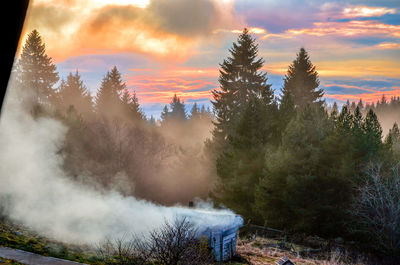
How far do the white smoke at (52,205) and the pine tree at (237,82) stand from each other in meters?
20.3

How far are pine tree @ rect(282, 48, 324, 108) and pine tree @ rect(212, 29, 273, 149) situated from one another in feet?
16.8

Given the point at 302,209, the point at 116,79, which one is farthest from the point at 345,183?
the point at 116,79

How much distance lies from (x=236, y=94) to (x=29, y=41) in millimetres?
29364

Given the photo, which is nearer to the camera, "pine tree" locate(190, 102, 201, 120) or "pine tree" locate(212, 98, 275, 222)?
"pine tree" locate(212, 98, 275, 222)

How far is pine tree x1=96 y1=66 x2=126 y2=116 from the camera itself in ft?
185

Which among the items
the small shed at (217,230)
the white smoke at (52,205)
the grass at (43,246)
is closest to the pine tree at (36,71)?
the white smoke at (52,205)

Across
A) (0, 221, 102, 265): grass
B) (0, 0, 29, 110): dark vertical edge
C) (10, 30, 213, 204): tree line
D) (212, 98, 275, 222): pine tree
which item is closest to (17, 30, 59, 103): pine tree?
(10, 30, 213, 204): tree line

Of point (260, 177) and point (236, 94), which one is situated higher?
point (236, 94)

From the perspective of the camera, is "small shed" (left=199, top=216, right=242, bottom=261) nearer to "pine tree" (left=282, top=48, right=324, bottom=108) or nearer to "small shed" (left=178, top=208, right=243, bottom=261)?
"small shed" (left=178, top=208, right=243, bottom=261)

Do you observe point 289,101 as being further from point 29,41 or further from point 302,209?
point 29,41

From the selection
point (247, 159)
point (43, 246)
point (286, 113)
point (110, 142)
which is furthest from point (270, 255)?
point (110, 142)

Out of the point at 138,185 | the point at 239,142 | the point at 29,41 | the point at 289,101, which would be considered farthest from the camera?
the point at 29,41

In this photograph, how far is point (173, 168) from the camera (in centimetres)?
4266

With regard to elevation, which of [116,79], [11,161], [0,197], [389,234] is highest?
[116,79]
